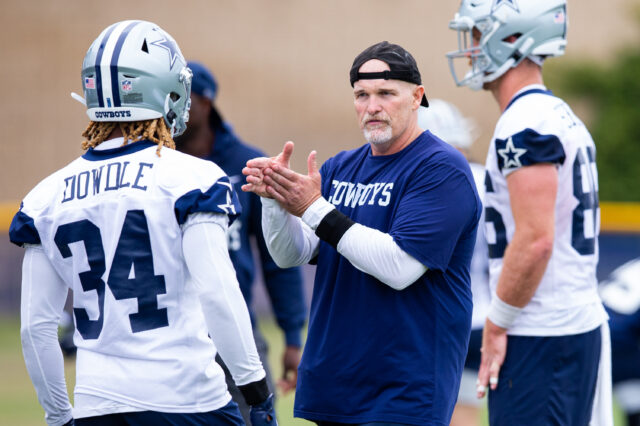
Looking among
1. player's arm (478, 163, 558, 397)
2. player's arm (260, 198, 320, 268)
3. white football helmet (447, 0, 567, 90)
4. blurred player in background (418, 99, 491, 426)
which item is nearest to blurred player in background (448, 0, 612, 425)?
player's arm (478, 163, 558, 397)

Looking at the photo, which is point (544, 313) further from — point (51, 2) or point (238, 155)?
point (51, 2)

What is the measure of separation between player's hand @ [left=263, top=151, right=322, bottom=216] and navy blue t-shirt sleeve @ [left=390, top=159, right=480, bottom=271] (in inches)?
12.1

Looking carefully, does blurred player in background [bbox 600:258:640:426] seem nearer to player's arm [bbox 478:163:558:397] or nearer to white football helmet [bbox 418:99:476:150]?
white football helmet [bbox 418:99:476:150]

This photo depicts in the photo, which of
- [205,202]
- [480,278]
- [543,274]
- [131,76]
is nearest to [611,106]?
[480,278]

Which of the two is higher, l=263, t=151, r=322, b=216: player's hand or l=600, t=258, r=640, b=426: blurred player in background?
l=263, t=151, r=322, b=216: player's hand

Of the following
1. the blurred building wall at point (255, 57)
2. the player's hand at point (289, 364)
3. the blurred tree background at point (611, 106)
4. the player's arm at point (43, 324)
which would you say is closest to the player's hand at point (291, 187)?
the player's arm at point (43, 324)

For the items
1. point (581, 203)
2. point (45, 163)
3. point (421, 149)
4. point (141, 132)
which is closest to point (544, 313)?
point (581, 203)

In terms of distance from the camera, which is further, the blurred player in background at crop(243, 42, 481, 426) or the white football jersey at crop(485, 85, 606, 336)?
the white football jersey at crop(485, 85, 606, 336)

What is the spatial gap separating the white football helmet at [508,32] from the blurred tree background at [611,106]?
1205cm

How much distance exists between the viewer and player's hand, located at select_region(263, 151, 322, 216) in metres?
3.27

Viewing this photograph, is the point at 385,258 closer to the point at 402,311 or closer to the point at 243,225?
the point at 402,311

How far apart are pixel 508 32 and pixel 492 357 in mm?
1445

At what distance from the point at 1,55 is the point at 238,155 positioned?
12523 mm

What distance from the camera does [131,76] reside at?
3.08 meters
